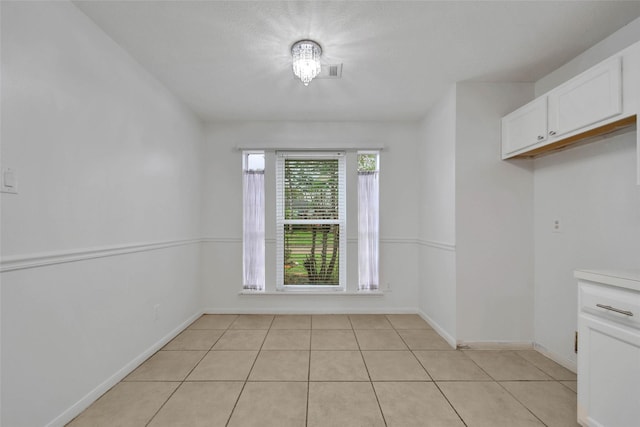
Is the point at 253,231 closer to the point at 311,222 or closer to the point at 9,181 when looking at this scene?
the point at 311,222

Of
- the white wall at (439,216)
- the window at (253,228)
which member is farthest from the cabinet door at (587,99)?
the window at (253,228)

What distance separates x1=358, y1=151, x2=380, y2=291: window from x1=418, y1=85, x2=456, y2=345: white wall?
57 centimetres

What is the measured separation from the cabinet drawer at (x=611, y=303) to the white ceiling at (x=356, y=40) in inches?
66.3

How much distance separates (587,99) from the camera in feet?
6.09

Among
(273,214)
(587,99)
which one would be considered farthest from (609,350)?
(273,214)

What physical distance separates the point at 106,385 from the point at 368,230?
290 centimetres

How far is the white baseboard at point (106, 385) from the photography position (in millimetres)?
1678

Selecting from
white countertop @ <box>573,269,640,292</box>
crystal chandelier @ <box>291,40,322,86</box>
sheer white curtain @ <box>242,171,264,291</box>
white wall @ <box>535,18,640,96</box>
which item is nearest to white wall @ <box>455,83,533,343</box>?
white wall @ <box>535,18,640,96</box>

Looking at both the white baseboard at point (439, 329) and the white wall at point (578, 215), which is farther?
the white baseboard at point (439, 329)

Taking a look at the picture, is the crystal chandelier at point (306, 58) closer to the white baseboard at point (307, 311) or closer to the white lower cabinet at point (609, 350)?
the white lower cabinet at point (609, 350)

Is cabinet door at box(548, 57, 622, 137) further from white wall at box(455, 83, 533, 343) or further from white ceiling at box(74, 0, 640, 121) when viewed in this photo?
white wall at box(455, 83, 533, 343)

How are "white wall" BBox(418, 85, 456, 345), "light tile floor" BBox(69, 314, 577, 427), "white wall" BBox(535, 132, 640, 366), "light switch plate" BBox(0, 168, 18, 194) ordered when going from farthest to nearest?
"white wall" BBox(418, 85, 456, 345) → "white wall" BBox(535, 132, 640, 366) → "light tile floor" BBox(69, 314, 577, 427) → "light switch plate" BBox(0, 168, 18, 194)

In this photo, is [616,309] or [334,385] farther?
[334,385]

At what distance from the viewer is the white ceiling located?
1799 mm
